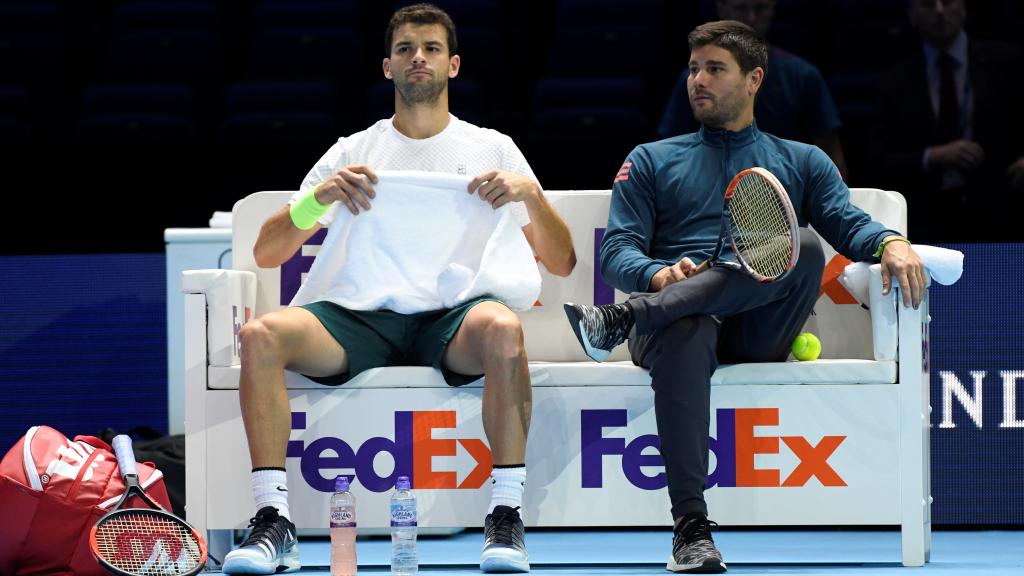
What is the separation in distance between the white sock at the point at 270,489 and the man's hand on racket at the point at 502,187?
91 cm

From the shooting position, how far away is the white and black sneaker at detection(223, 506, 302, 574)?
3.13 m

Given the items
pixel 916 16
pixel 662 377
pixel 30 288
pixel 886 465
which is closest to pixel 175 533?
pixel 662 377

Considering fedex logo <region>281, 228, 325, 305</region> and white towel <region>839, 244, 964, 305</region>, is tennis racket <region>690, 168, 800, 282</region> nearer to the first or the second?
white towel <region>839, 244, 964, 305</region>

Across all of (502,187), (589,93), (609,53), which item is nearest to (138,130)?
(589,93)

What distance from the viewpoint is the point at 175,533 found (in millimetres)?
3092

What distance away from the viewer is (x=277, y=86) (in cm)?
679

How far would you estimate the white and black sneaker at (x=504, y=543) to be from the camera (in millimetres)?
3193

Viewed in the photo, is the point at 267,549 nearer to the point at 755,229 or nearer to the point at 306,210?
the point at 306,210

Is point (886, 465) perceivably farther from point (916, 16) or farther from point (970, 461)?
point (916, 16)

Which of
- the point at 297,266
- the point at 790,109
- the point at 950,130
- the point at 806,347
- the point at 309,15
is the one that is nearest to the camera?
the point at 806,347

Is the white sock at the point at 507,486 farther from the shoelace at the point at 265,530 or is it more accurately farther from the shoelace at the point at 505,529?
the shoelace at the point at 265,530

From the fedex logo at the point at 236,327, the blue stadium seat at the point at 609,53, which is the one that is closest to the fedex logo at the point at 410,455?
the fedex logo at the point at 236,327

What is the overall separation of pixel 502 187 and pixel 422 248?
29cm

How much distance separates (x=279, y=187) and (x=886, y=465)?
2745 millimetres
